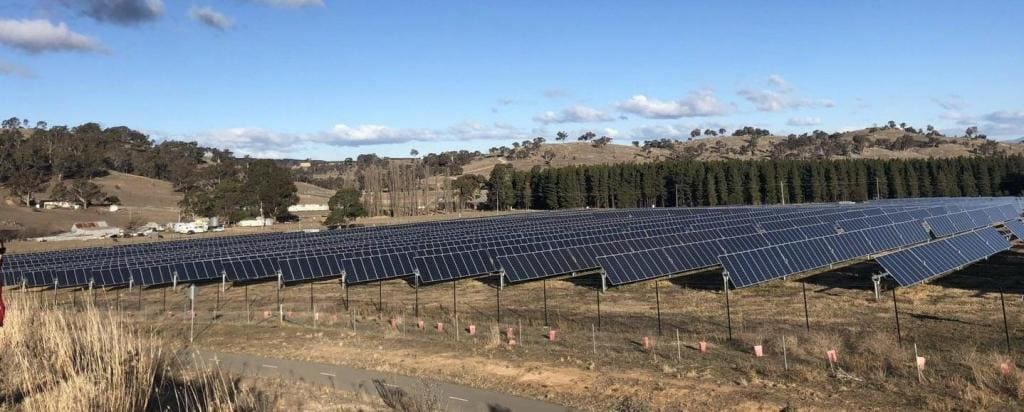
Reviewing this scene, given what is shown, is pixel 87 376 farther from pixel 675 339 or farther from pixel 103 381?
pixel 675 339

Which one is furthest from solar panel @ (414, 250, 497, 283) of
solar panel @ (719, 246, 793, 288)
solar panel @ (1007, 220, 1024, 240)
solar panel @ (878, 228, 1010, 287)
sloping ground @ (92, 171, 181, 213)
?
sloping ground @ (92, 171, 181, 213)

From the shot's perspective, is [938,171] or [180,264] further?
Answer: [938,171]

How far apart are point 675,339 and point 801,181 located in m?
103

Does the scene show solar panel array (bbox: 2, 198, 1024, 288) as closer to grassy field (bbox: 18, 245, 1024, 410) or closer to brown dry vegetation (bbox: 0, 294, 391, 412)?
grassy field (bbox: 18, 245, 1024, 410)

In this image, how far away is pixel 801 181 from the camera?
4385 inches

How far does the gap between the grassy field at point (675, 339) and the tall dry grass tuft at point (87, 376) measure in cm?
602

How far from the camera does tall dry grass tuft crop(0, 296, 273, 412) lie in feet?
27.0

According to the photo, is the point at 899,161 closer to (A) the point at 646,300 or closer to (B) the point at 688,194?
(B) the point at 688,194

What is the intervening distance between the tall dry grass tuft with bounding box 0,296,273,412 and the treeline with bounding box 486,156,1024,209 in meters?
106

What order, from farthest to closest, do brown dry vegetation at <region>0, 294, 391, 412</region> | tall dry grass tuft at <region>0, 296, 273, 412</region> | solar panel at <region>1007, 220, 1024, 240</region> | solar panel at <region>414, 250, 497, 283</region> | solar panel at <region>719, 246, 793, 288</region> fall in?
solar panel at <region>1007, 220, 1024, 240</region> < solar panel at <region>414, 250, 497, 283</region> < solar panel at <region>719, 246, 793, 288</region> < brown dry vegetation at <region>0, 294, 391, 412</region> < tall dry grass tuft at <region>0, 296, 273, 412</region>

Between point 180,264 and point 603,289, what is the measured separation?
24517 mm

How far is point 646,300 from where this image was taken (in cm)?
2772

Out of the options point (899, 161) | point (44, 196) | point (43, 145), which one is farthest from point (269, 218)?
point (899, 161)

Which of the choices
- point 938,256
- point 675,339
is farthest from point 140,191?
point 938,256
